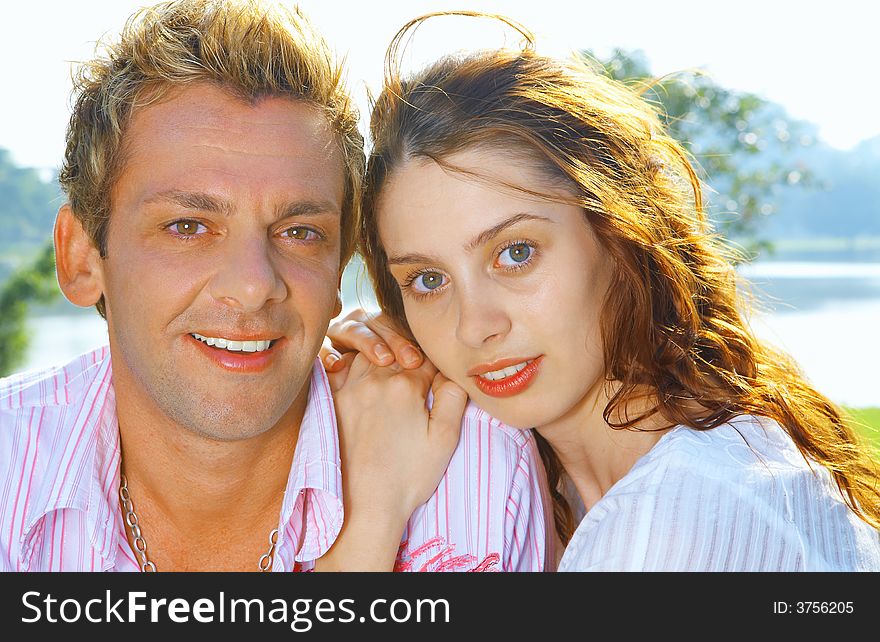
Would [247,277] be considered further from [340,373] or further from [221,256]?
[340,373]

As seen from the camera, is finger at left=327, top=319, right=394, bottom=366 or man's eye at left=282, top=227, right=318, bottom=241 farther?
finger at left=327, top=319, right=394, bottom=366

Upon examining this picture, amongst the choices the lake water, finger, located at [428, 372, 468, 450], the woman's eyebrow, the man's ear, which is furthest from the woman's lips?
the lake water

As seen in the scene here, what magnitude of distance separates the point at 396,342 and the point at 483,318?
0.48 meters

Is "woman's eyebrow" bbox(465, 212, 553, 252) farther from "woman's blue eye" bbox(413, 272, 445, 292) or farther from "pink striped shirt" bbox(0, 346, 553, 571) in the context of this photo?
"pink striped shirt" bbox(0, 346, 553, 571)

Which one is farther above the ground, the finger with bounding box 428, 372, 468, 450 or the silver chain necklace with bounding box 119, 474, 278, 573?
the finger with bounding box 428, 372, 468, 450

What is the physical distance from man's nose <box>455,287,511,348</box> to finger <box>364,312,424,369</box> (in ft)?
1.23

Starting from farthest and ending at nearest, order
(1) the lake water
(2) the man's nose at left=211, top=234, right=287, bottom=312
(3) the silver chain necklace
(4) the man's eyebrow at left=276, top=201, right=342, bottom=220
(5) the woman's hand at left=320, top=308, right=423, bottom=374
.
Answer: (1) the lake water, (5) the woman's hand at left=320, top=308, right=423, bottom=374, (3) the silver chain necklace, (4) the man's eyebrow at left=276, top=201, right=342, bottom=220, (2) the man's nose at left=211, top=234, right=287, bottom=312

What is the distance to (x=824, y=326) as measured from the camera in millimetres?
10234

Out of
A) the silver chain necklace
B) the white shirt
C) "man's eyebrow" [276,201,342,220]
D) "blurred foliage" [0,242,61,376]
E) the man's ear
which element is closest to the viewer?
the white shirt

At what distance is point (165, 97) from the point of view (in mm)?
2275

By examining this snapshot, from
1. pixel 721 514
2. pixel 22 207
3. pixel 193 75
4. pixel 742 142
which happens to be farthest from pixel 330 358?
pixel 22 207

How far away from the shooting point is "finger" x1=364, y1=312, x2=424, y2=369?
8.35 feet
